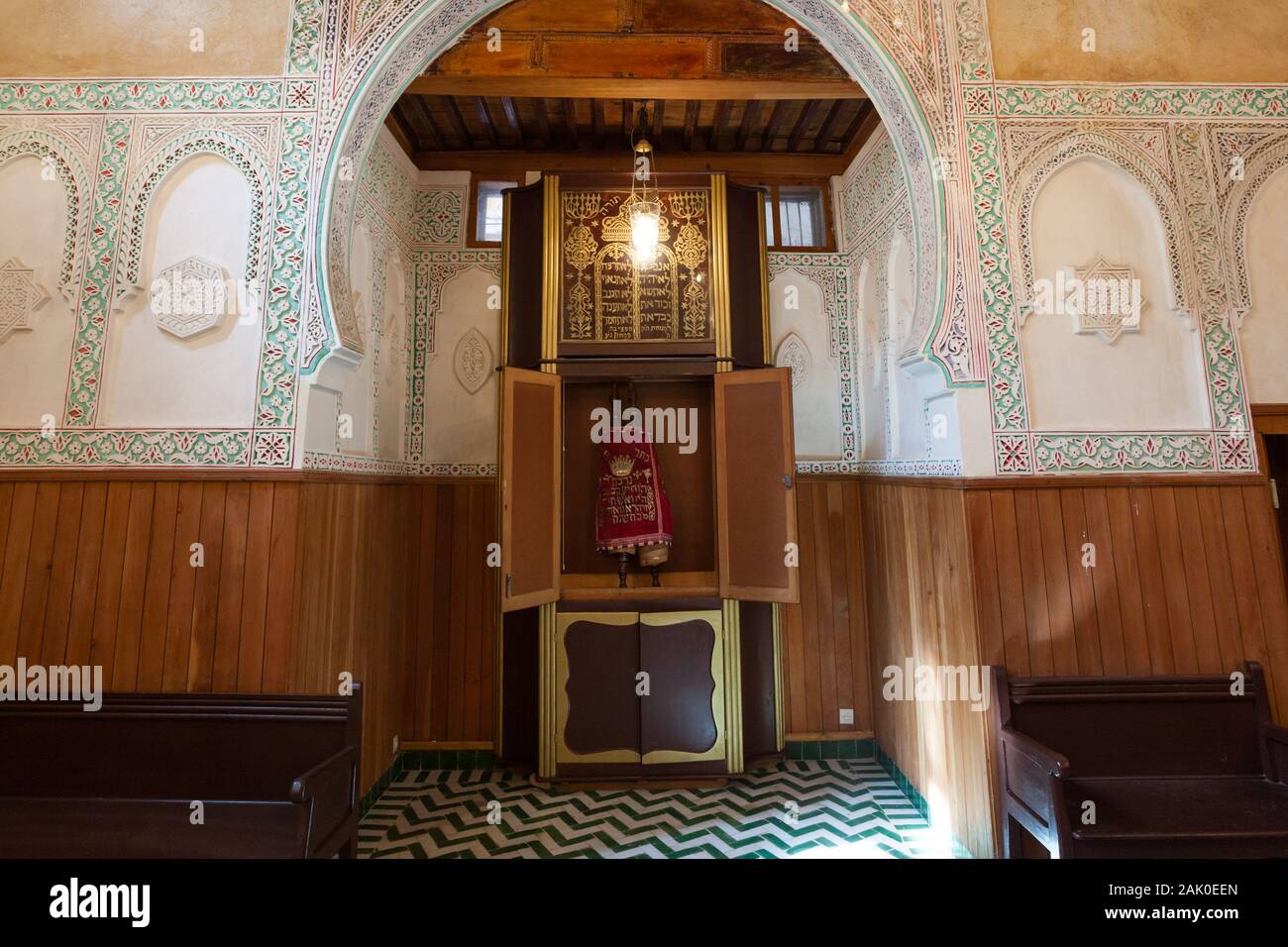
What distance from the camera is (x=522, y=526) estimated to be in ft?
11.9

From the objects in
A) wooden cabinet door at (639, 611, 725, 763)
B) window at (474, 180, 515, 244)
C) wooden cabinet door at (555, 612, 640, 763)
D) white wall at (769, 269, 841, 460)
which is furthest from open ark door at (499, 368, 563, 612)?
white wall at (769, 269, 841, 460)

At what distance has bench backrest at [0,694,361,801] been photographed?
252cm

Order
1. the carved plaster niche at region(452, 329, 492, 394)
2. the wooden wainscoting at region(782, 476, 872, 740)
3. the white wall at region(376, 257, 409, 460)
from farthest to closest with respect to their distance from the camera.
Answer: the carved plaster niche at region(452, 329, 492, 394) → the wooden wainscoting at region(782, 476, 872, 740) → the white wall at region(376, 257, 409, 460)

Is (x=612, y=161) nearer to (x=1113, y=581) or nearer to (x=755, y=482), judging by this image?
(x=755, y=482)

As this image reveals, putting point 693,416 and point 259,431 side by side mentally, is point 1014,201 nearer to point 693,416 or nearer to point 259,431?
point 693,416

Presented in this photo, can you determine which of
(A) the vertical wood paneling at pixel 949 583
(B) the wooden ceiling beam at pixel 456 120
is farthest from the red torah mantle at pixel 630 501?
(B) the wooden ceiling beam at pixel 456 120

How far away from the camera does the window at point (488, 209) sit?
4727 mm

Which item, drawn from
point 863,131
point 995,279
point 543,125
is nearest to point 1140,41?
point 995,279

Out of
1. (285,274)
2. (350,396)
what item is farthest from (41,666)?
(285,274)

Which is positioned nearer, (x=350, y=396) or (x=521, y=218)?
(x=350, y=396)

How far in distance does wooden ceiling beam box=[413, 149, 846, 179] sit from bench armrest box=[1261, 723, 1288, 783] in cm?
437

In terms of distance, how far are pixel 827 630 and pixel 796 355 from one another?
2.14 meters

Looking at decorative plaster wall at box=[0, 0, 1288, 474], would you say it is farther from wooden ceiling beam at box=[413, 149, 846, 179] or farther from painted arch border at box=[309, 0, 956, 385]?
wooden ceiling beam at box=[413, 149, 846, 179]

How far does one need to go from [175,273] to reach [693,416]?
3.12 metres
